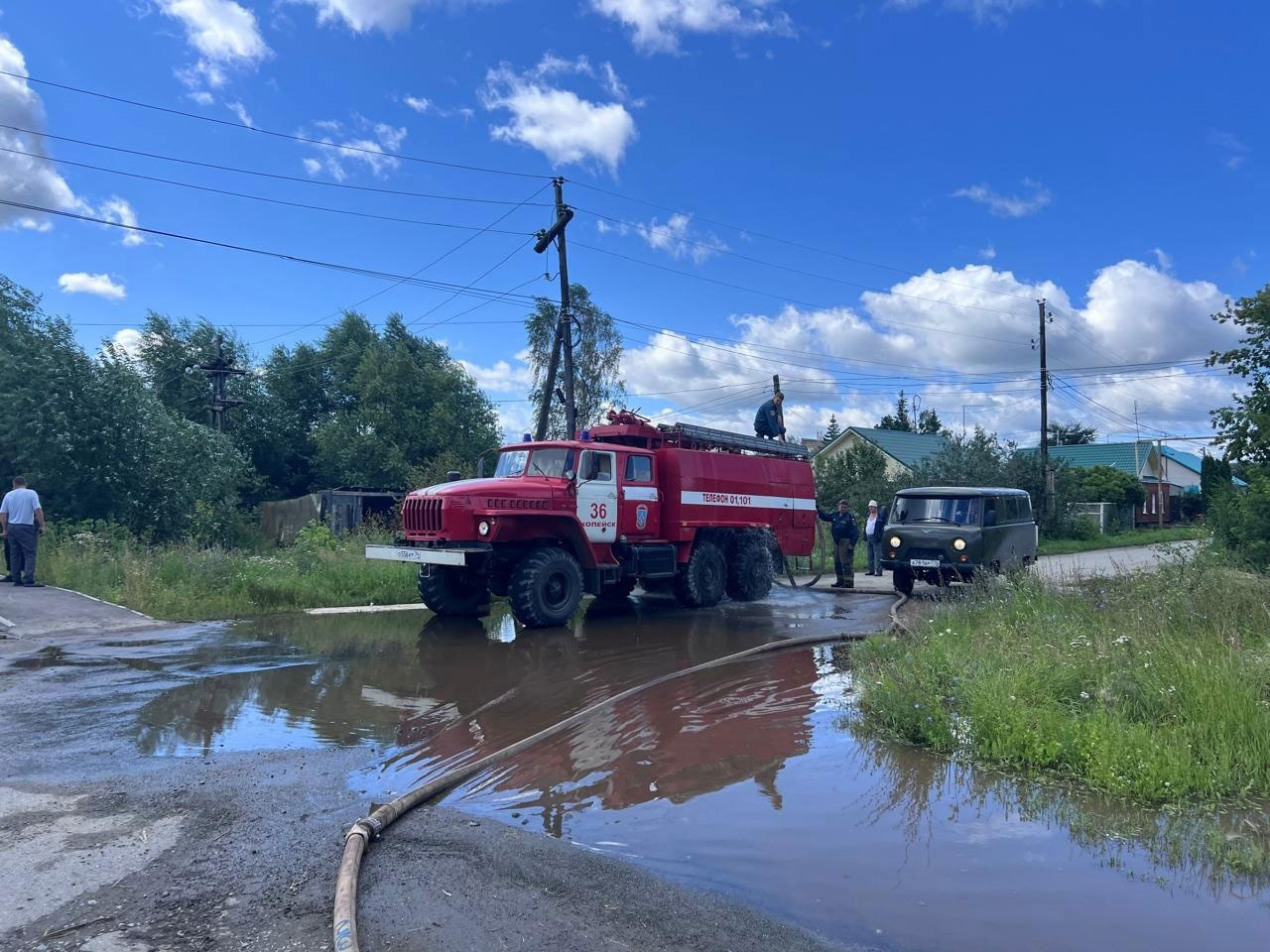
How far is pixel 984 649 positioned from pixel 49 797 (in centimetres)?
645

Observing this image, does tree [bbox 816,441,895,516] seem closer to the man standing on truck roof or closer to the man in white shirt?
the man standing on truck roof

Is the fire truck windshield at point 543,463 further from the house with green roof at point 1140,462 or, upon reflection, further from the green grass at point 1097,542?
the house with green roof at point 1140,462

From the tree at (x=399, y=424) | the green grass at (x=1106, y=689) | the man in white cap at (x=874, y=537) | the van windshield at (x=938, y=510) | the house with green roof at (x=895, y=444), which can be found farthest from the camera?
the house with green roof at (x=895, y=444)

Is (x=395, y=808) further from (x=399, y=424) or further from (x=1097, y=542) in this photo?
(x=399, y=424)

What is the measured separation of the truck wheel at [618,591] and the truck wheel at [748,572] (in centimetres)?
173

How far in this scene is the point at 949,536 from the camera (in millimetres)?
14906

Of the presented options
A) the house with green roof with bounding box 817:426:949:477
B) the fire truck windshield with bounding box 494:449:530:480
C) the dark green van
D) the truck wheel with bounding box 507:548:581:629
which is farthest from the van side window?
the house with green roof with bounding box 817:426:949:477

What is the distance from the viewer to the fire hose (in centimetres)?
336

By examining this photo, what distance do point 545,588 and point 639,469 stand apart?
2676 mm

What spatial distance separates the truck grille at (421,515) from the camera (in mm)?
11172

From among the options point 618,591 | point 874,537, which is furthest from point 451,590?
point 874,537

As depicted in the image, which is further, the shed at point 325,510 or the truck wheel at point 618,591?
the shed at point 325,510

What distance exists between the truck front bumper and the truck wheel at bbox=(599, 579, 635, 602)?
3322 millimetres

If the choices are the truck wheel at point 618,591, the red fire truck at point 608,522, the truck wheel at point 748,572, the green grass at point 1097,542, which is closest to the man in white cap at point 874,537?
the red fire truck at point 608,522
